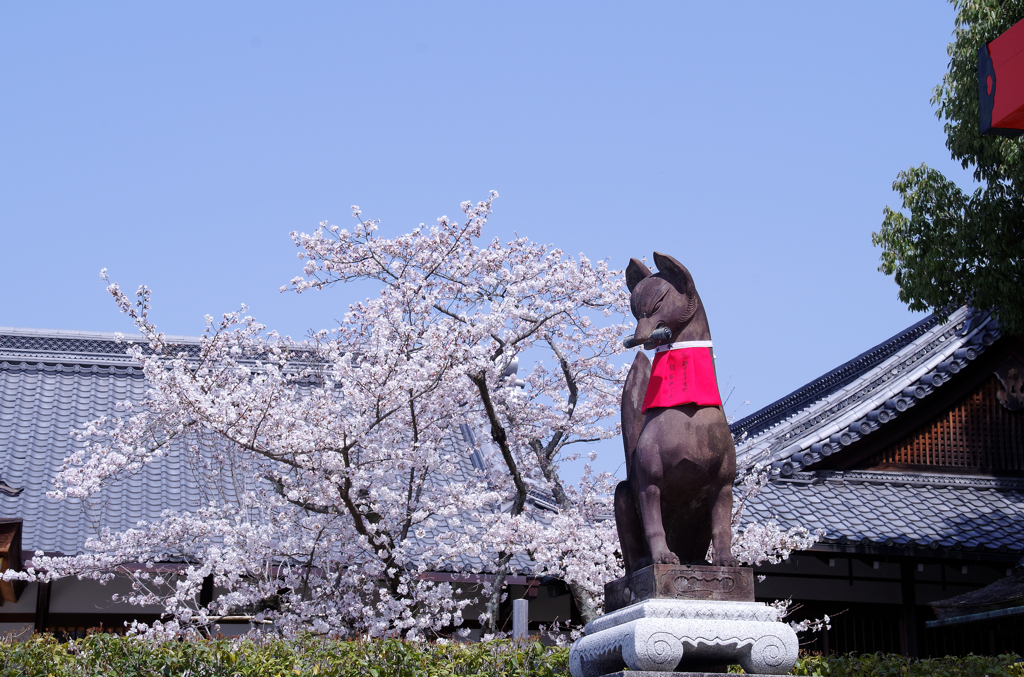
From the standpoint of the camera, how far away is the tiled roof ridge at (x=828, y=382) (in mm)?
18922

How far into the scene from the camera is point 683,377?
19.5 feet

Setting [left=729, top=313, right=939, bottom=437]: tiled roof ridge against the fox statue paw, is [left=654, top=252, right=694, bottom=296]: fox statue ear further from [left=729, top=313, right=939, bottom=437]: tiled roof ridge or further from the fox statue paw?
[left=729, top=313, right=939, bottom=437]: tiled roof ridge

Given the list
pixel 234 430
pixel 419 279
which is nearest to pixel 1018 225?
pixel 419 279

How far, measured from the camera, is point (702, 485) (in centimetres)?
583

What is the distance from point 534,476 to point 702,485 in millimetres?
6137

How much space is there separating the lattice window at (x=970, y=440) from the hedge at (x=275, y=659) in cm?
773

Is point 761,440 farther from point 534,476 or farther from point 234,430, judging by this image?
point 234,430

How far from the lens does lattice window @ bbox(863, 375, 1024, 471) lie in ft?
47.4

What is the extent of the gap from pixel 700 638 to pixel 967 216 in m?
7.96

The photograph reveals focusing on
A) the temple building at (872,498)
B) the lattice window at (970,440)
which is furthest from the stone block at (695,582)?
the lattice window at (970,440)

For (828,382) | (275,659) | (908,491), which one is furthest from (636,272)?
(828,382)

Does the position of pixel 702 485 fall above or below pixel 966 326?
below

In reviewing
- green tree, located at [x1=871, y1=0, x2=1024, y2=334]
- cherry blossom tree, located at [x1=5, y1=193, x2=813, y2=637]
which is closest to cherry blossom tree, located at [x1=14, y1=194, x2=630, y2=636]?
cherry blossom tree, located at [x1=5, y1=193, x2=813, y2=637]

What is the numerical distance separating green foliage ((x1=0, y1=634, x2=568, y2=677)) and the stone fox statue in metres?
1.82
